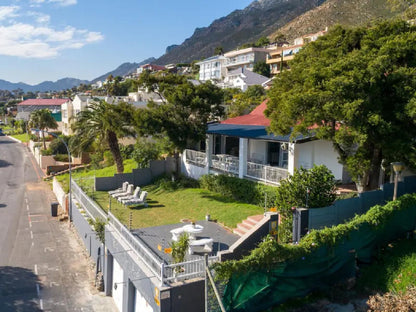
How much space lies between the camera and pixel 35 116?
6425 cm

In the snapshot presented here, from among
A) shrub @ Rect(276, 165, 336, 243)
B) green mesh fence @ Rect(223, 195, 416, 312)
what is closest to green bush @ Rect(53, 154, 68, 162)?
shrub @ Rect(276, 165, 336, 243)

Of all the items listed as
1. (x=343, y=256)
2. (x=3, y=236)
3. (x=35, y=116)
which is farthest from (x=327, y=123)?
(x=35, y=116)

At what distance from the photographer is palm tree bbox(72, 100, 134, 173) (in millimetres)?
26688

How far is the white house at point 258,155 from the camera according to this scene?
20.0 metres

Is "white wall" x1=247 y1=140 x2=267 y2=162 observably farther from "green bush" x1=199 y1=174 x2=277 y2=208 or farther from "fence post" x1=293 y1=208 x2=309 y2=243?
"fence post" x1=293 y1=208 x2=309 y2=243

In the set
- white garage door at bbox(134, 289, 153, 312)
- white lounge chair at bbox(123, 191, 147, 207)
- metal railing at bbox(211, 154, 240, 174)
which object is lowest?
white garage door at bbox(134, 289, 153, 312)

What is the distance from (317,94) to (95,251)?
1351 cm

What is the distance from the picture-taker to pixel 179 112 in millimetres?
24062

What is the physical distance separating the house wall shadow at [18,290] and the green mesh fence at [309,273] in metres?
9.90

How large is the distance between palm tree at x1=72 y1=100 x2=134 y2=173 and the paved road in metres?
6.67

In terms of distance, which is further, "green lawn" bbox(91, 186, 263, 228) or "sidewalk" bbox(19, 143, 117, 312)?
"green lawn" bbox(91, 186, 263, 228)

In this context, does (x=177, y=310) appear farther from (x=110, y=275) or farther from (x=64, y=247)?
(x=64, y=247)

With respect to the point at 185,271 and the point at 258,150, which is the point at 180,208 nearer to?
the point at 258,150

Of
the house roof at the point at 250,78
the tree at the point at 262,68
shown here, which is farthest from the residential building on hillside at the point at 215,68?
the house roof at the point at 250,78
